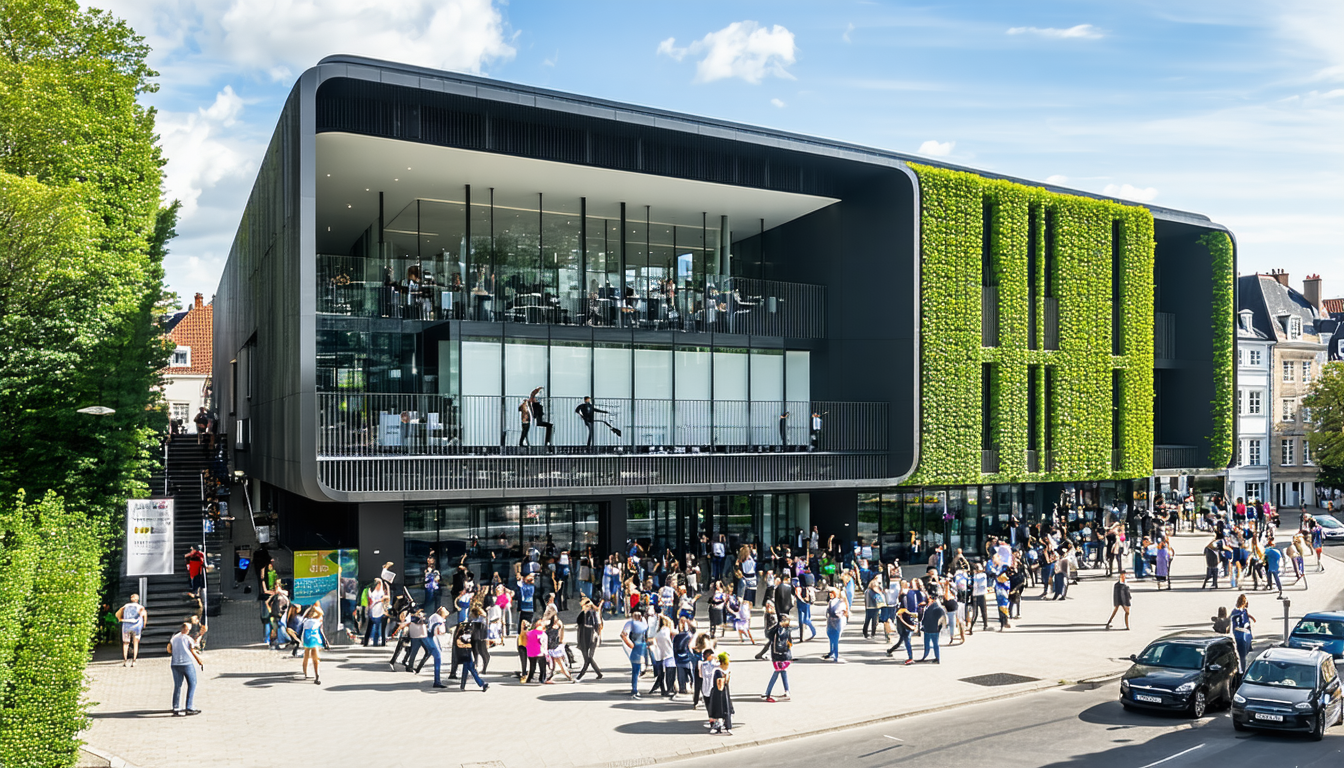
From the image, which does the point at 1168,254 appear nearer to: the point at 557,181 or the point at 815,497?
the point at 815,497

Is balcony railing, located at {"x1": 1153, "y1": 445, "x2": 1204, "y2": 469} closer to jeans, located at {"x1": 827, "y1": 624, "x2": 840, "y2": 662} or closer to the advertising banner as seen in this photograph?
jeans, located at {"x1": 827, "y1": 624, "x2": 840, "y2": 662}

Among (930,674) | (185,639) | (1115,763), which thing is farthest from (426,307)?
(1115,763)

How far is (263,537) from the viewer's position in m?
31.5

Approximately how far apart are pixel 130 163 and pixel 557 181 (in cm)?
1114

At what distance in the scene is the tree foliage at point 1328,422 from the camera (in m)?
61.7

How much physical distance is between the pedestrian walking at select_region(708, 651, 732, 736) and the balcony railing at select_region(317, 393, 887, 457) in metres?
11.9

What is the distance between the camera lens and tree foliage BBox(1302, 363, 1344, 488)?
61.7m

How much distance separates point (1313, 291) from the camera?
7362cm

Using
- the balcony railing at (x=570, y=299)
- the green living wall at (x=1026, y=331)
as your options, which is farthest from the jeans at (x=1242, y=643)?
the balcony railing at (x=570, y=299)

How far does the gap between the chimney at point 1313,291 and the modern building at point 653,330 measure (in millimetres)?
39778

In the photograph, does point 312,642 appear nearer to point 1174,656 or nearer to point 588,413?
point 588,413

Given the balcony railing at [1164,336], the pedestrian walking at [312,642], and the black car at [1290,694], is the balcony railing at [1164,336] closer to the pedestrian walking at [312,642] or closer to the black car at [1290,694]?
the black car at [1290,694]

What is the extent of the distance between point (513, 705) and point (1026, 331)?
2442 cm

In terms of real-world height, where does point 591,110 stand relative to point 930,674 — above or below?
above
